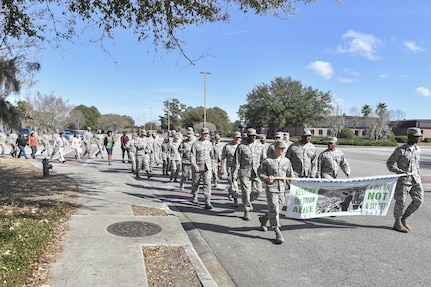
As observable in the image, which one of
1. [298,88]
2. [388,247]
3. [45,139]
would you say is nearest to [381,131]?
[298,88]

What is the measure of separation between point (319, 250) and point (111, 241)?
10.9ft

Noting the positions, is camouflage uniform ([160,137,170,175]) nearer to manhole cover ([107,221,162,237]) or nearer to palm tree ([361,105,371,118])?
manhole cover ([107,221,162,237])

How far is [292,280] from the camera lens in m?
4.20

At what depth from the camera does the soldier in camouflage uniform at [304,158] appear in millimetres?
7738

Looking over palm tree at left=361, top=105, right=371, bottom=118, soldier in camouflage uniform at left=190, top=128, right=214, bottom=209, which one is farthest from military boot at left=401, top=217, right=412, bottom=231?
palm tree at left=361, top=105, right=371, bottom=118

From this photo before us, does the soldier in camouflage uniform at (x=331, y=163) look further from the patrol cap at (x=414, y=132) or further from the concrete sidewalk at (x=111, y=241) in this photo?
the concrete sidewalk at (x=111, y=241)

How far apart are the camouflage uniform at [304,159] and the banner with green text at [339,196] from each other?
1604 millimetres

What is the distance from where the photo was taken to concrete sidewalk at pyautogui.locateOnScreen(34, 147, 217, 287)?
13.1 feet

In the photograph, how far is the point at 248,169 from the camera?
7.22m

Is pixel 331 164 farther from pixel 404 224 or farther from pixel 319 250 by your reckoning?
pixel 319 250

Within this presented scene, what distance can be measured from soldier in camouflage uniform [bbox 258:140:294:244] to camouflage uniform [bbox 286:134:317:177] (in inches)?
75.1

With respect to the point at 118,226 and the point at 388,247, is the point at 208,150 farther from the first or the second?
the point at 388,247

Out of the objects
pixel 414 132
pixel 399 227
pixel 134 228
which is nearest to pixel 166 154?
pixel 134 228

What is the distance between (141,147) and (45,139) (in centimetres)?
1131
